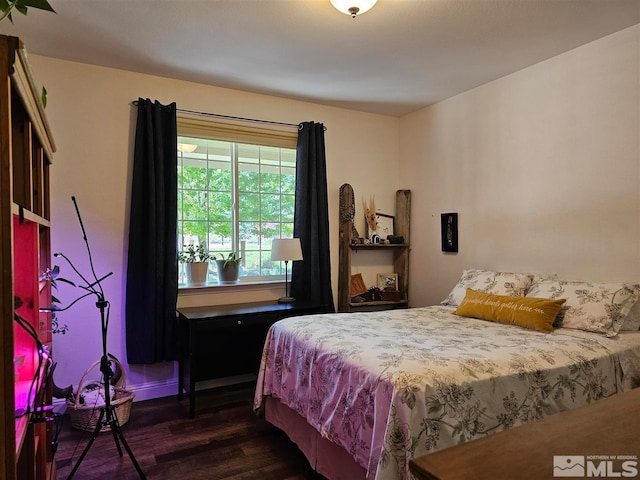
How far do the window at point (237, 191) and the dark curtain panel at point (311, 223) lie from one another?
7.4 inches

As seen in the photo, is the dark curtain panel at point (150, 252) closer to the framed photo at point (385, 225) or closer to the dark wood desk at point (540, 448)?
the framed photo at point (385, 225)

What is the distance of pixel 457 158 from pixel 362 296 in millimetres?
1609

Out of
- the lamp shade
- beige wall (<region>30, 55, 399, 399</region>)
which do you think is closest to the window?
beige wall (<region>30, 55, 399, 399</region>)

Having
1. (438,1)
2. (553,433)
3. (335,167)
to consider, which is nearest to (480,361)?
(553,433)

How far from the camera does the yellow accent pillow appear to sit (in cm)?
245

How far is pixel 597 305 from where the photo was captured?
7.92 feet

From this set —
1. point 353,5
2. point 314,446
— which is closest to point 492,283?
point 314,446

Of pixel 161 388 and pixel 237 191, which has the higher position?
pixel 237 191

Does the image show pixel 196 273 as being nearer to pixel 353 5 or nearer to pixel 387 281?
pixel 387 281

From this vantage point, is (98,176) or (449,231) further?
(449,231)

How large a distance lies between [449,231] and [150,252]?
262 centimetres

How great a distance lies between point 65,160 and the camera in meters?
3.05

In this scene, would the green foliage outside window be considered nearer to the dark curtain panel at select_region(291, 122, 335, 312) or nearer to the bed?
the dark curtain panel at select_region(291, 122, 335, 312)

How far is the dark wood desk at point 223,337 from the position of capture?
3.03m
